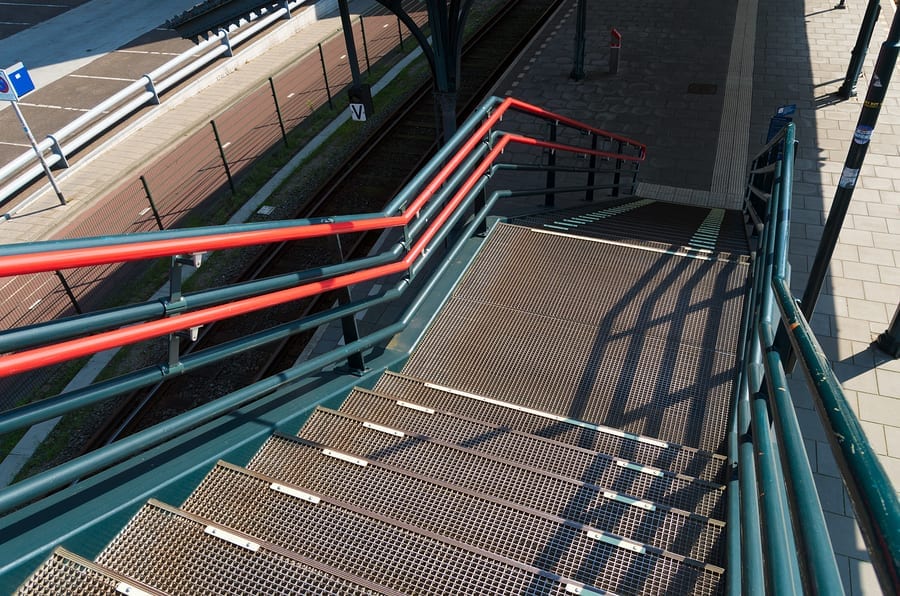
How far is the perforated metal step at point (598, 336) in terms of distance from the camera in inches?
145

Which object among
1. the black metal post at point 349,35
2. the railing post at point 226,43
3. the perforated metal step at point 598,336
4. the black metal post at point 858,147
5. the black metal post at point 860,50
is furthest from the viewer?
the railing post at point 226,43

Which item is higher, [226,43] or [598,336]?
[598,336]

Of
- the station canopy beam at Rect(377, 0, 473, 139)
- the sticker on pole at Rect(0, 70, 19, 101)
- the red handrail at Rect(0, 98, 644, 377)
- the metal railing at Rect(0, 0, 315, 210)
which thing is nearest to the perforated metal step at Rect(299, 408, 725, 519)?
the red handrail at Rect(0, 98, 644, 377)

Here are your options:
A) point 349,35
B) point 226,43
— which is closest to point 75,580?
point 349,35

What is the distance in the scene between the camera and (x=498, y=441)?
3.27m

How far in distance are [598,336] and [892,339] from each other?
485cm

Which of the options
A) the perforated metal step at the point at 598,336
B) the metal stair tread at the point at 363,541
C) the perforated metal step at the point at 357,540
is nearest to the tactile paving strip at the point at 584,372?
the perforated metal step at the point at 598,336

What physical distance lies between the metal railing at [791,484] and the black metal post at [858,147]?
3595mm

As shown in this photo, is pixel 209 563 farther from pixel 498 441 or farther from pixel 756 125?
pixel 756 125

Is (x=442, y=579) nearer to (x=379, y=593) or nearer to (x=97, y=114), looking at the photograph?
(x=379, y=593)

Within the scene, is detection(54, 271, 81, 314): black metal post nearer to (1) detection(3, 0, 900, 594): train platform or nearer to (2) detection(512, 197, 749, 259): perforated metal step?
(1) detection(3, 0, 900, 594): train platform

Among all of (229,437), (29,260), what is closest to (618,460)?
(229,437)

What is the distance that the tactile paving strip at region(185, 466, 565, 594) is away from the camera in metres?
2.38

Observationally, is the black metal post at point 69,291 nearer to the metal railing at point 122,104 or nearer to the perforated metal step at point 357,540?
the metal railing at point 122,104
